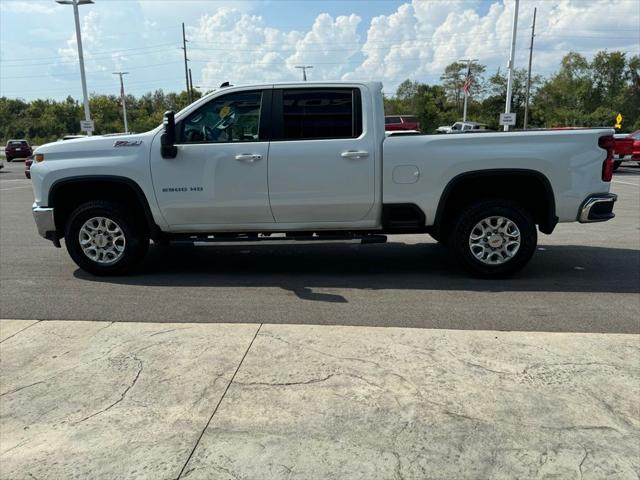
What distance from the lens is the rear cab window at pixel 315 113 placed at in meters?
5.70

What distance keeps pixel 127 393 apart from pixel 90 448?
55cm

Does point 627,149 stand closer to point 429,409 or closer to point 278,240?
point 278,240

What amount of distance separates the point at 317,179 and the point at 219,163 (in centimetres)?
107

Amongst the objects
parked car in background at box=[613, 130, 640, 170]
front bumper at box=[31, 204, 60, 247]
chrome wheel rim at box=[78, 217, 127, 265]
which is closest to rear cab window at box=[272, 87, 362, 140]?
chrome wheel rim at box=[78, 217, 127, 265]

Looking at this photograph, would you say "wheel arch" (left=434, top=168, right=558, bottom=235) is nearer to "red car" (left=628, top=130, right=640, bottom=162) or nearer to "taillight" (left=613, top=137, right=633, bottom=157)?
"taillight" (left=613, top=137, right=633, bottom=157)

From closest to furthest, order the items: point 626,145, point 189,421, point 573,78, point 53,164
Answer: point 189,421 < point 53,164 < point 626,145 < point 573,78

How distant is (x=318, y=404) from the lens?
10.5 ft

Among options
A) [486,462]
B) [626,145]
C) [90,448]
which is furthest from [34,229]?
[626,145]

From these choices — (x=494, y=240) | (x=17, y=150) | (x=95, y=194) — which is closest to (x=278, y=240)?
(x=95, y=194)

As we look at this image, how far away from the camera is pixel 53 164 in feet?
19.3

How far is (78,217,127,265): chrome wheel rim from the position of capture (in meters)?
5.96

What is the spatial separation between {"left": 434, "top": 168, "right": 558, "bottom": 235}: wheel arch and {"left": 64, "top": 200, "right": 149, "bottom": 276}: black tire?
335cm

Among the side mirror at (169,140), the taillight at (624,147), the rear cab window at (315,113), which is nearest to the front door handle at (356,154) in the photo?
the rear cab window at (315,113)

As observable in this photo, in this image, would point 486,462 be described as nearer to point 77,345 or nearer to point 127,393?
point 127,393
